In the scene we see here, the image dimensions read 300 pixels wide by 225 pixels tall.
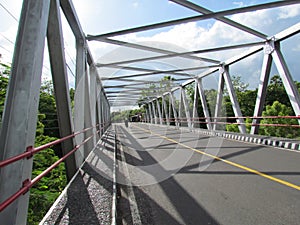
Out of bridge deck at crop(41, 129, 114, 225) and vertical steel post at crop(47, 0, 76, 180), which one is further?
vertical steel post at crop(47, 0, 76, 180)

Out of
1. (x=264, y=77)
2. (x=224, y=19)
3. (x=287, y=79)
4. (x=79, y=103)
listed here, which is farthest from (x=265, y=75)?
(x=79, y=103)

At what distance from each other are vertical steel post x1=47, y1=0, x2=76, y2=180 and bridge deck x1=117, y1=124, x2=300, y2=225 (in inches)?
72.3

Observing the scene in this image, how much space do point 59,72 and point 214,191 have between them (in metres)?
3.90

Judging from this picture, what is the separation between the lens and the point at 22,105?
220cm

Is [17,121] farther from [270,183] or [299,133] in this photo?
[299,133]

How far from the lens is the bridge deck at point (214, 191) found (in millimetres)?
2760

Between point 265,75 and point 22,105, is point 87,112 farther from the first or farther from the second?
point 265,75

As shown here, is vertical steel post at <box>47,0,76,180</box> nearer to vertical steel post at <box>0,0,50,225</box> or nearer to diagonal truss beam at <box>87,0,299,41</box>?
vertical steel post at <box>0,0,50,225</box>

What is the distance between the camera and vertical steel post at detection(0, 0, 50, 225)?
1.97 m

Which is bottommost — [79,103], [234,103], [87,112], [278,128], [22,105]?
[278,128]

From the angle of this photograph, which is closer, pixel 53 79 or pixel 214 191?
pixel 214 191

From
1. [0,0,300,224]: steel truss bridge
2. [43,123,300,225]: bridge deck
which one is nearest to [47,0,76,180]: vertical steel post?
[0,0,300,224]: steel truss bridge

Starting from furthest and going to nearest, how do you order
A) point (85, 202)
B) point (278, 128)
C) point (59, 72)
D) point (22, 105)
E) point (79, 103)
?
point (278, 128)
point (79, 103)
point (59, 72)
point (85, 202)
point (22, 105)

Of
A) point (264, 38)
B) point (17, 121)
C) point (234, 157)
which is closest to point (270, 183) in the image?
point (234, 157)
